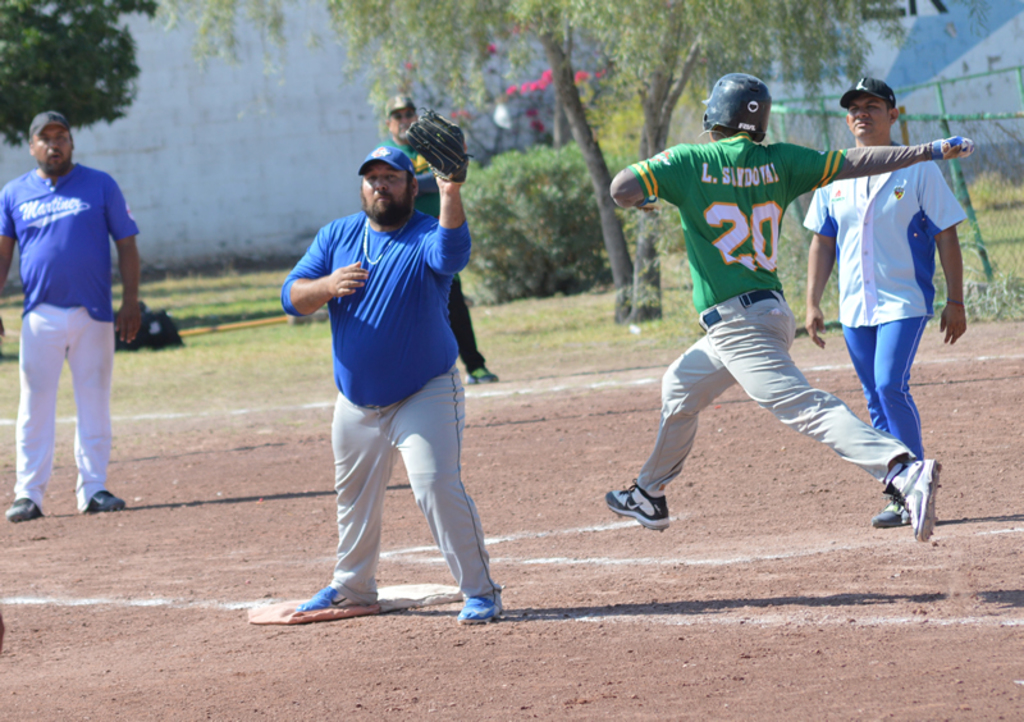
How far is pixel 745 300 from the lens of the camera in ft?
16.4

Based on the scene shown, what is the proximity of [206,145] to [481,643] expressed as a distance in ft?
89.5

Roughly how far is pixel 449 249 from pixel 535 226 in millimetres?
13866

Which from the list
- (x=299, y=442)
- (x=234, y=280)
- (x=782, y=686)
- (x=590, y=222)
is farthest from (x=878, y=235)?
(x=234, y=280)

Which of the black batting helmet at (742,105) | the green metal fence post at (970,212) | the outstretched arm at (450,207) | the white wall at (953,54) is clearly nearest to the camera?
the outstretched arm at (450,207)

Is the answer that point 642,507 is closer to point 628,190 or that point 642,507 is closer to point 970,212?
point 628,190

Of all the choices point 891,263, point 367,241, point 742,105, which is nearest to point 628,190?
point 742,105

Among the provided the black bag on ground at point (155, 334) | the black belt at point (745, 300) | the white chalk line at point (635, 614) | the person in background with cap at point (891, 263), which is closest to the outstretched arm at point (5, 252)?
the white chalk line at point (635, 614)

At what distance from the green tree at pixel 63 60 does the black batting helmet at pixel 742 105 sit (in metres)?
18.2

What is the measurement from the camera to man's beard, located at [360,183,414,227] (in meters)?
4.73

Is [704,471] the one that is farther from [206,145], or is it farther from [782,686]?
[206,145]

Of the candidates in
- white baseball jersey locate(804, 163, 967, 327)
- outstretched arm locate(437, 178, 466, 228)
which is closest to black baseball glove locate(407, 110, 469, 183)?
outstretched arm locate(437, 178, 466, 228)

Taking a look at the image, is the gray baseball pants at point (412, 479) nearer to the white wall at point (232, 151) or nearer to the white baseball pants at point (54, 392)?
the white baseball pants at point (54, 392)

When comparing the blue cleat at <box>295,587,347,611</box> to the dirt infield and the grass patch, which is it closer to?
the dirt infield

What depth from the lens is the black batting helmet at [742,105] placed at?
5.01m
